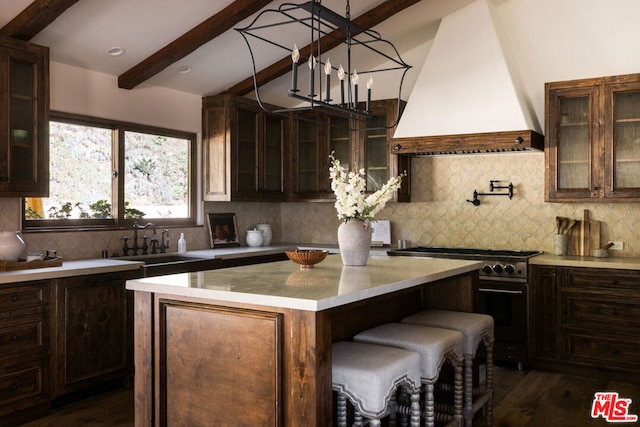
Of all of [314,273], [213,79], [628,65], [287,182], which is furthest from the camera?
[287,182]

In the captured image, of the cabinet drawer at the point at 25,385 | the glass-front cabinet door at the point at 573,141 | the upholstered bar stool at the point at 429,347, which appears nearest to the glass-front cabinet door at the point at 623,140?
the glass-front cabinet door at the point at 573,141

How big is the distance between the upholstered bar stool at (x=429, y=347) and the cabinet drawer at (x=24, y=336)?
2.17m

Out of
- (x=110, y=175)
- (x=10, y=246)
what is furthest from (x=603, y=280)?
(x=10, y=246)

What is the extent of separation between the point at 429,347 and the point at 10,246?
2904mm

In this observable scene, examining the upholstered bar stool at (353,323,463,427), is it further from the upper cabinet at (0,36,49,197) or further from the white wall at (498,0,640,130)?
the white wall at (498,0,640,130)

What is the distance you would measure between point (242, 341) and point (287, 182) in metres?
4.07

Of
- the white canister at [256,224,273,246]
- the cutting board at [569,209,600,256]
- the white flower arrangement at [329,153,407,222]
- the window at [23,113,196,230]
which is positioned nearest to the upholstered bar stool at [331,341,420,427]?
the white flower arrangement at [329,153,407,222]

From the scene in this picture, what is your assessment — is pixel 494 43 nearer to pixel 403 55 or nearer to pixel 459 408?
pixel 403 55

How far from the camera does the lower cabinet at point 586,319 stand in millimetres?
4578

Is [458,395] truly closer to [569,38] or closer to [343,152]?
[343,152]

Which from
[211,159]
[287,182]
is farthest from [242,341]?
[287,182]

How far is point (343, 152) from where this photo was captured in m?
6.28

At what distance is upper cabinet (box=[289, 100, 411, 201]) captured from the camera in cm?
597

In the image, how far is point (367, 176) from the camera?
6113 mm
